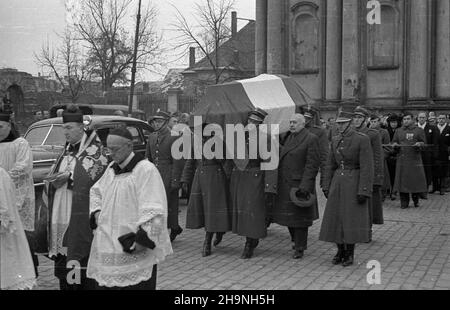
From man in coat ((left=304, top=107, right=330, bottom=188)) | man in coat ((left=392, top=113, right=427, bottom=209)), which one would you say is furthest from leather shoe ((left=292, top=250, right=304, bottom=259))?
man in coat ((left=392, top=113, right=427, bottom=209))

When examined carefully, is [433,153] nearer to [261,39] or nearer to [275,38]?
[275,38]

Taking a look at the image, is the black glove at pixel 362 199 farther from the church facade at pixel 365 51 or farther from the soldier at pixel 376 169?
the church facade at pixel 365 51

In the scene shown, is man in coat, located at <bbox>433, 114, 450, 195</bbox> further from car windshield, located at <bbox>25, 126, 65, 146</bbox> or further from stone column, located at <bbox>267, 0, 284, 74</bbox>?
stone column, located at <bbox>267, 0, 284, 74</bbox>

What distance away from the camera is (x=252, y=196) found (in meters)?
8.54

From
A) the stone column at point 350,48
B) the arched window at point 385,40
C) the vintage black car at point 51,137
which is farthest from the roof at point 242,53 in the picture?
the vintage black car at point 51,137

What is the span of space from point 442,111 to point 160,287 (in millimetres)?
16733

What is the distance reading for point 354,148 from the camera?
793 centimetres

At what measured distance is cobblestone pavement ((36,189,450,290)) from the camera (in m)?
7.05

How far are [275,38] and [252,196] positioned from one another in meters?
17.3

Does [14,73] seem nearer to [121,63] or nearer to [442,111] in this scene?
[121,63]

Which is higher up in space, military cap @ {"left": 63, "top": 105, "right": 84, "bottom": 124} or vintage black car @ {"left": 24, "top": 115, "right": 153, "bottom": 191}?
military cap @ {"left": 63, "top": 105, "right": 84, "bottom": 124}

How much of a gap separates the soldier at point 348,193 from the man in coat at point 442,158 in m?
8.22

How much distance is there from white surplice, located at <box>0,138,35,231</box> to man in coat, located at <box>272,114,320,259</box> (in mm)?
3360

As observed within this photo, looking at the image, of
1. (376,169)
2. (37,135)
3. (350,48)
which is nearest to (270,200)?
(376,169)
